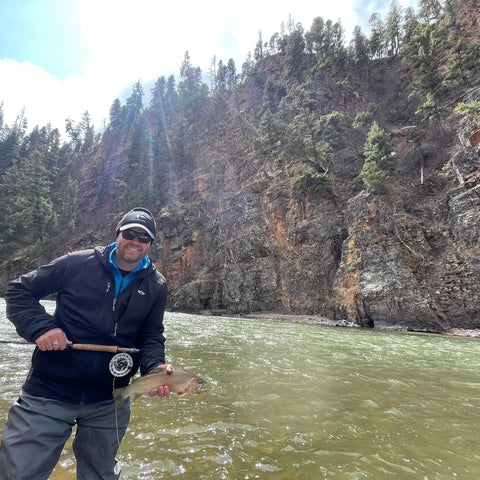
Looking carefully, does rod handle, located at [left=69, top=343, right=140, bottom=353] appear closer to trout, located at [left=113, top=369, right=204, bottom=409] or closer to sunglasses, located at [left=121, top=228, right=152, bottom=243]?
trout, located at [left=113, top=369, right=204, bottom=409]

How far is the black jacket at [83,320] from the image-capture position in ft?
8.77

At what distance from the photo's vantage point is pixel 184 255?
44.7 meters

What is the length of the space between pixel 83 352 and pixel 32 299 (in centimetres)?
71

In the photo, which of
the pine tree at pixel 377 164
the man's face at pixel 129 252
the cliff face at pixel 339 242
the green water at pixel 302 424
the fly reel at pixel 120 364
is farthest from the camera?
the pine tree at pixel 377 164

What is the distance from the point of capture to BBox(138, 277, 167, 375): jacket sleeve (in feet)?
9.98

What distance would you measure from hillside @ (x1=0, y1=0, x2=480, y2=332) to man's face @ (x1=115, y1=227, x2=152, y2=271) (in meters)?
24.3

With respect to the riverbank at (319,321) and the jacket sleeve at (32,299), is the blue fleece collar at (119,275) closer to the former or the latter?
the jacket sleeve at (32,299)

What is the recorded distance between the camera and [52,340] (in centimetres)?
260

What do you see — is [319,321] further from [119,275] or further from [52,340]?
[52,340]

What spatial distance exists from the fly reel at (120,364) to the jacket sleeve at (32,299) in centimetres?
62

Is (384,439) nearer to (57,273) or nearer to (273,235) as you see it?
(57,273)

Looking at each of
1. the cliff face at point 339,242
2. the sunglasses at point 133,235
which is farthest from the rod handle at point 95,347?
the cliff face at point 339,242

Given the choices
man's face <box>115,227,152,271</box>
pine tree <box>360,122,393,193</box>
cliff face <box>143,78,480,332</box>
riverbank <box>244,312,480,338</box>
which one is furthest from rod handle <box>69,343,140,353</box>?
pine tree <box>360,122,393,193</box>

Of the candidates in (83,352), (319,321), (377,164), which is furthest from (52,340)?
(377,164)
